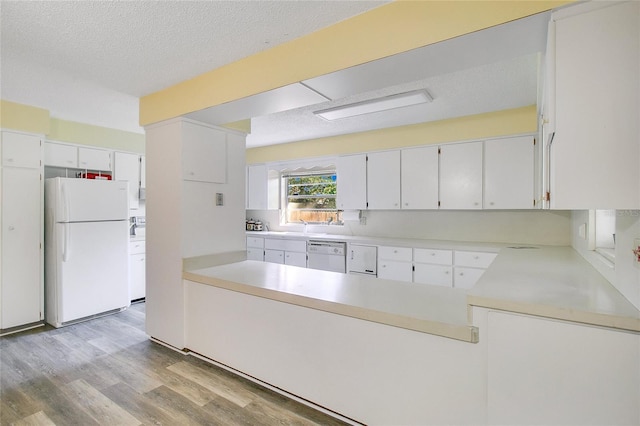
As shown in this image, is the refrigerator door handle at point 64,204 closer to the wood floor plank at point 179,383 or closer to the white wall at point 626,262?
the wood floor plank at point 179,383

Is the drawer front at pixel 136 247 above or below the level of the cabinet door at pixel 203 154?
below

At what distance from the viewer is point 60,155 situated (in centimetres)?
387

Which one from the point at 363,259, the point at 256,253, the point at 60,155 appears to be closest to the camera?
the point at 60,155

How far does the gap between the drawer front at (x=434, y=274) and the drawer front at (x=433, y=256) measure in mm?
50

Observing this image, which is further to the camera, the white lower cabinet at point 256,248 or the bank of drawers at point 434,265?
the white lower cabinet at point 256,248

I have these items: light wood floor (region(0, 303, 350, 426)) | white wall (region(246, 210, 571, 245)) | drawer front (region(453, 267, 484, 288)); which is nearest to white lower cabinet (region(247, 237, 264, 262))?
white wall (region(246, 210, 571, 245))

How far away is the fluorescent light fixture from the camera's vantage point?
9.73 feet

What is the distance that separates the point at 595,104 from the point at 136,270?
16.3 feet

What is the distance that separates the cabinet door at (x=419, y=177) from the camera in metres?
4.05

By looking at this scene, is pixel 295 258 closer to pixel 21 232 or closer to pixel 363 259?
pixel 363 259

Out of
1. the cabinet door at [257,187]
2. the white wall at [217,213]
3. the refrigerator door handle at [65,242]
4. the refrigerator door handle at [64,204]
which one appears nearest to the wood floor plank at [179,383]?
the white wall at [217,213]

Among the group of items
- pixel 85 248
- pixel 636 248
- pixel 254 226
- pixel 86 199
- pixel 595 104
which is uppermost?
pixel 595 104

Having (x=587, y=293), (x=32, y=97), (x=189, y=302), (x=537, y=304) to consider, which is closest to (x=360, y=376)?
(x=537, y=304)

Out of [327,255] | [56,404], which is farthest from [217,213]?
[327,255]
